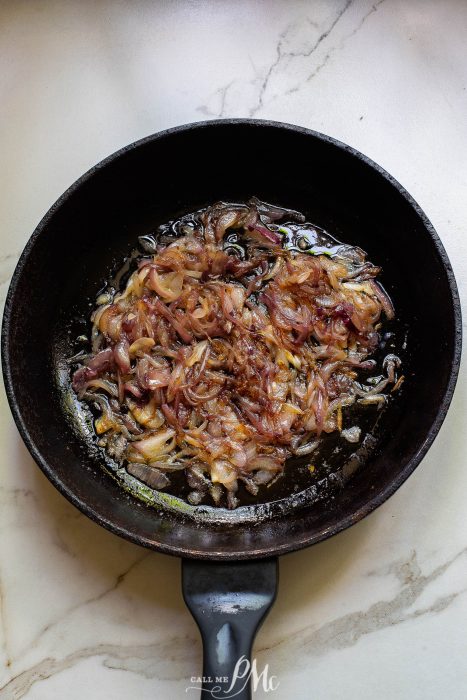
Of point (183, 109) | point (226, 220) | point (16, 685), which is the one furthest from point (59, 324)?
point (16, 685)

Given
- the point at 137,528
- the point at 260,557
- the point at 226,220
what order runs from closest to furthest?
the point at 260,557, the point at 137,528, the point at 226,220

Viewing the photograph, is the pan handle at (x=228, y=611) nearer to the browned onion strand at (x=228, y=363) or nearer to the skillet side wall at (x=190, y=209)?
the skillet side wall at (x=190, y=209)

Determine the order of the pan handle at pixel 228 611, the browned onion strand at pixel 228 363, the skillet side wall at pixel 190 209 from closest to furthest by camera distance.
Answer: the pan handle at pixel 228 611, the skillet side wall at pixel 190 209, the browned onion strand at pixel 228 363

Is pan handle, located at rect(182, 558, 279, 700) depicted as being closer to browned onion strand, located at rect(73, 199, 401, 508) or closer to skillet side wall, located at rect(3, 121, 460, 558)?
skillet side wall, located at rect(3, 121, 460, 558)

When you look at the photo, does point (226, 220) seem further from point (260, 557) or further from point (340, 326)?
point (260, 557)

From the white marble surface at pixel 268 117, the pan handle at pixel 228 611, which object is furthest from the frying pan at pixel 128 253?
the white marble surface at pixel 268 117

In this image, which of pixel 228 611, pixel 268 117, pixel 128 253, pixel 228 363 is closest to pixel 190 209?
pixel 128 253

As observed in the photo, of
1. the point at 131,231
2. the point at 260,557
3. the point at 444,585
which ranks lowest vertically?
the point at 444,585

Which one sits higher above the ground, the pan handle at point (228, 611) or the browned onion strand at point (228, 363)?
the browned onion strand at point (228, 363)
